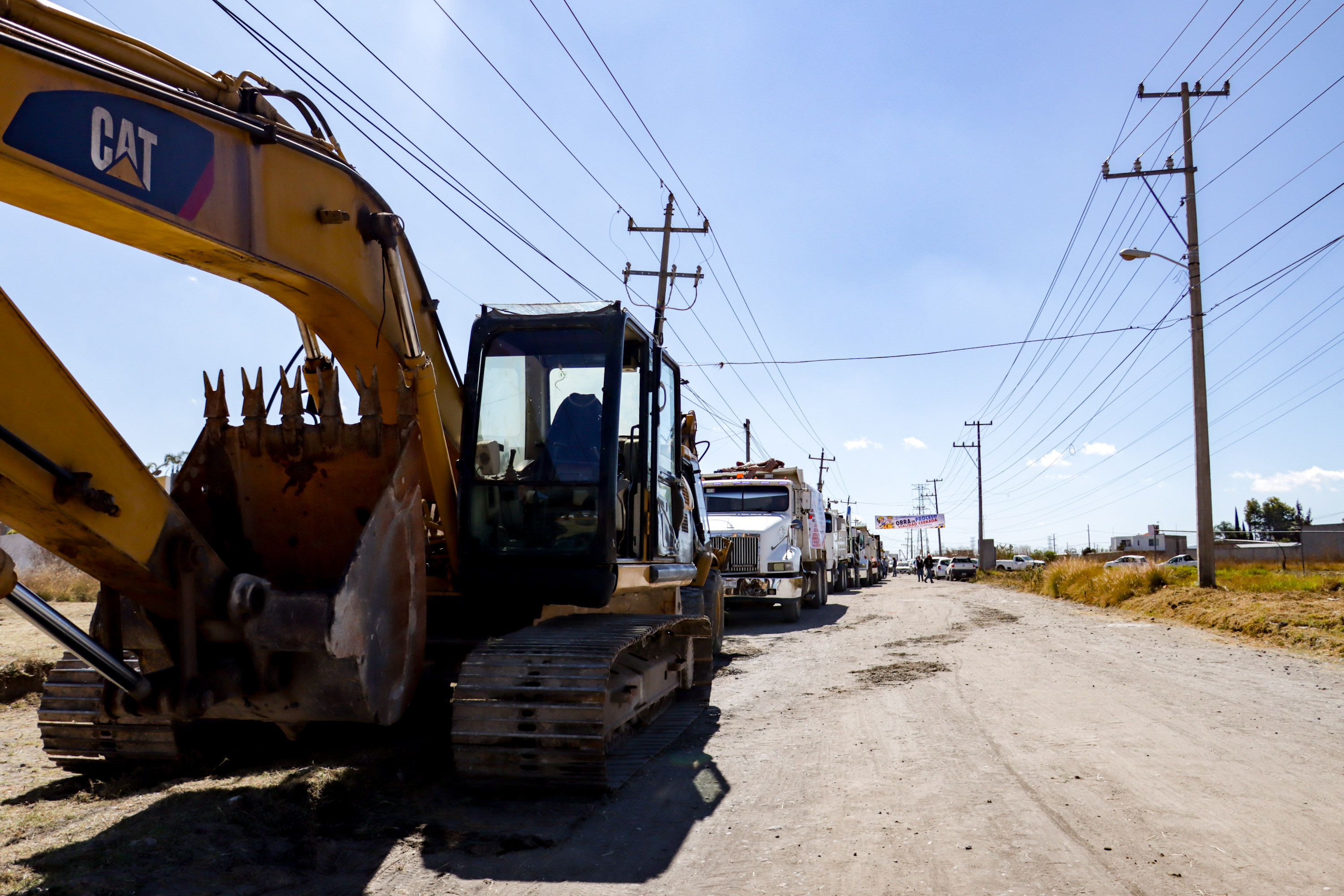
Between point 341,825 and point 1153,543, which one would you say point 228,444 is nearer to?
point 341,825

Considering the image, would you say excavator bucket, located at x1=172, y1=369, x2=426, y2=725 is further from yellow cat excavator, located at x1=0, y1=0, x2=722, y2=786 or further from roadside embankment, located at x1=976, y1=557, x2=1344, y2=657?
roadside embankment, located at x1=976, y1=557, x2=1344, y2=657

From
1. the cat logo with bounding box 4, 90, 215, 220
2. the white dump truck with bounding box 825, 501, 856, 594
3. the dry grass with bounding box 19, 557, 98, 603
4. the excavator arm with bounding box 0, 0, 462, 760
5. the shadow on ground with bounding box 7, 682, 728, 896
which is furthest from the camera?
the white dump truck with bounding box 825, 501, 856, 594

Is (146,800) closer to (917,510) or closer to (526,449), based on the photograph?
(526,449)

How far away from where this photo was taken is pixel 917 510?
4924 inches

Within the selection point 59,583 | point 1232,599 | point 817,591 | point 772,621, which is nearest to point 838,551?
point 817,591

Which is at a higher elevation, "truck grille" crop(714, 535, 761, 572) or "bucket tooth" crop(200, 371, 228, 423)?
"bucket tooth" crop(200, 371, 228, 423)

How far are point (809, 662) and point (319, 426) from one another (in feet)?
25.7

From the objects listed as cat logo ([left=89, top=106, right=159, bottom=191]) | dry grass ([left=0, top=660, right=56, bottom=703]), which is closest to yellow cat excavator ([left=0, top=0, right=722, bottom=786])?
cat logo ([left=89, top=106, right=159, bottom=191])

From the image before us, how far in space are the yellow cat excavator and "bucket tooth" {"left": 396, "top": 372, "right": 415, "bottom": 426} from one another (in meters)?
0.01

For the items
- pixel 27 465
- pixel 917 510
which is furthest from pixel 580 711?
pixel 917 510

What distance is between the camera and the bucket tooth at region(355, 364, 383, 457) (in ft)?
17.0

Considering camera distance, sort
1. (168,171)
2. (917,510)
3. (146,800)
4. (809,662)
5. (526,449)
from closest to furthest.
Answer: (168,171), (146,800), (526,449), (809,662), (917,510)

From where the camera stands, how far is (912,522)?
97438 millimetres

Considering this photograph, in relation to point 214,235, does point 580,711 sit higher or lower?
lower
